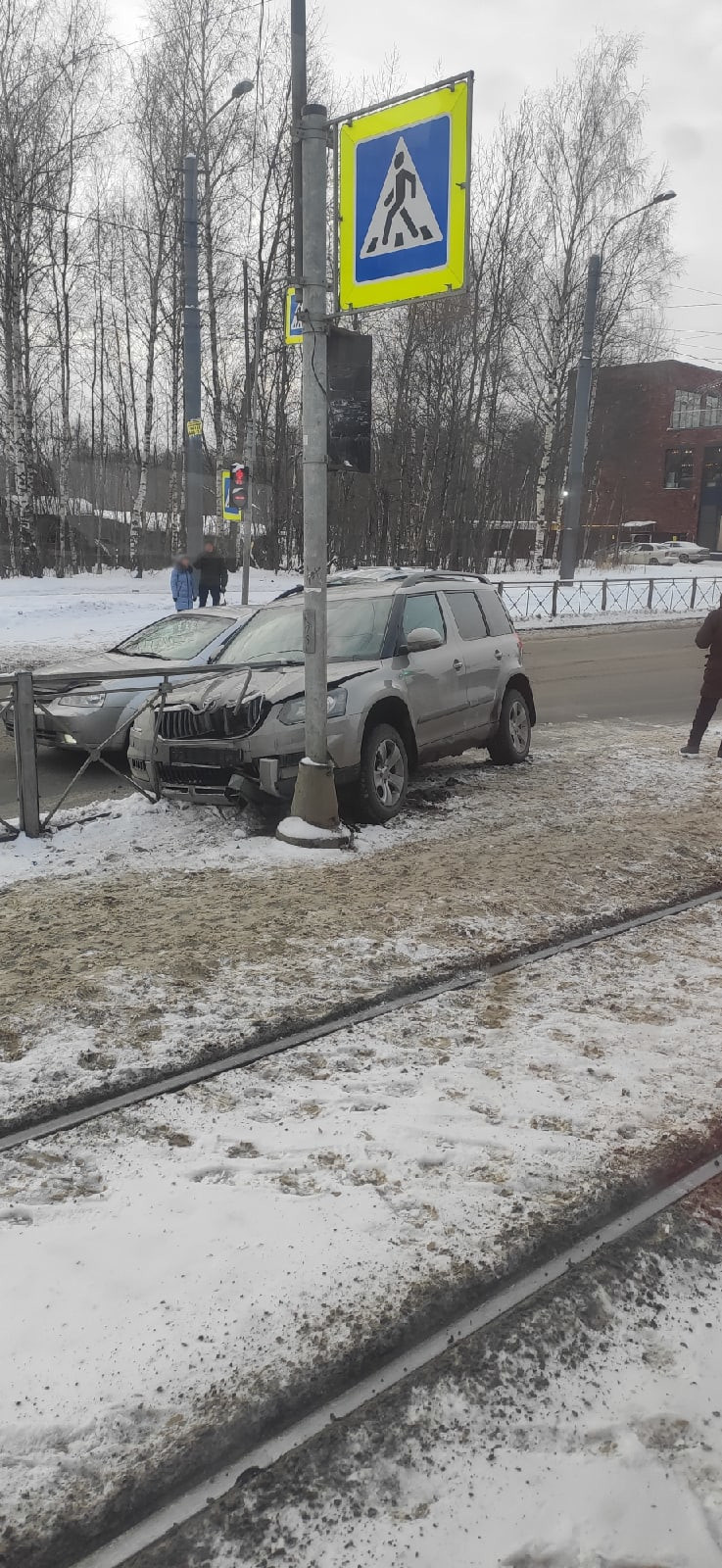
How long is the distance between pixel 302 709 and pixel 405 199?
3094mm

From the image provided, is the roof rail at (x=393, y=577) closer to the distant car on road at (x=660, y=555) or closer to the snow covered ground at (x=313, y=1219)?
the snow covered ground at (x=313, y=1219)

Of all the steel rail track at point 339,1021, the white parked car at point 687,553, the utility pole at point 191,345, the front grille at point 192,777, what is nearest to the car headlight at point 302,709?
the front grille at point 192,777

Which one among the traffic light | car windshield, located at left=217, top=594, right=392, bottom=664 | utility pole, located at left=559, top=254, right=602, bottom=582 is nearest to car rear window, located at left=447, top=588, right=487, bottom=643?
car windshield, located at left=217, top=594, right=392, bottom=664

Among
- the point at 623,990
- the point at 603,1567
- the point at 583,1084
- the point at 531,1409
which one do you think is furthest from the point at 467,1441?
the point at 623,990

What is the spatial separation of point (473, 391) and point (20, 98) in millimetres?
15639

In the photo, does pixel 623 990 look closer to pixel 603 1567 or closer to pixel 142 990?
Answer: pixel 142 990

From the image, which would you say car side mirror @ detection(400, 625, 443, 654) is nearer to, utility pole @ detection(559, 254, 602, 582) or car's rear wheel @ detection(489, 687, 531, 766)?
car's rear wheel @ detection(489, 687, 531, 766)

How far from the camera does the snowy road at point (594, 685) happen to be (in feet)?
27.3

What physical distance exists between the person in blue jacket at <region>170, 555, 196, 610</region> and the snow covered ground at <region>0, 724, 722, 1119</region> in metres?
11.0

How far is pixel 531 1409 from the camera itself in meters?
2.31

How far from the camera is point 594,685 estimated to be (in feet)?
48.1

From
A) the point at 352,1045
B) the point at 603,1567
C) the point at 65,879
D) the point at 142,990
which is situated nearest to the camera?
the point at 603,1567

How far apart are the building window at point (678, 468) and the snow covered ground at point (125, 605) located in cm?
2850

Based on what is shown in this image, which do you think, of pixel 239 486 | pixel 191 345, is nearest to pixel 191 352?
pixel 191 345
